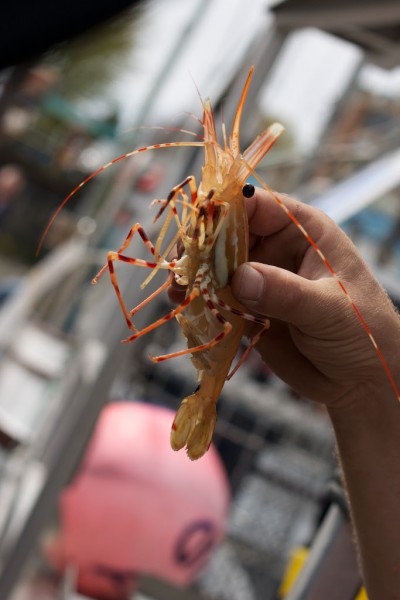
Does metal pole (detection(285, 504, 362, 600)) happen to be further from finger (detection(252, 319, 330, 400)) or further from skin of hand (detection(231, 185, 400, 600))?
finger (detection(252, 319, 330, 400))

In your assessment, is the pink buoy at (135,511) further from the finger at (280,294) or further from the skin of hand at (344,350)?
the finger at (280,294)

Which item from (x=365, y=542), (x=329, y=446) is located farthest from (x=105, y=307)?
(x=365, y=542)

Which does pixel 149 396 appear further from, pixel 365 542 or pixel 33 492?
pixel 365 542

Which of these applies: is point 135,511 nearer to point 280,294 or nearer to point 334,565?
point 334,565

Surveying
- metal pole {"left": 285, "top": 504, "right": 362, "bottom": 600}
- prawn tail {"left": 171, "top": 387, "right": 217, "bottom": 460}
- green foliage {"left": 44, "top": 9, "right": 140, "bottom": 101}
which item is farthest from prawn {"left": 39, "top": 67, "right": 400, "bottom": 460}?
green foliage {"left": 44, "top": 9, "right": 140, "bottom": 101}

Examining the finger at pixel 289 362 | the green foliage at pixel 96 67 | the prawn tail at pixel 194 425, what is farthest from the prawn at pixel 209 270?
the green foliage at pixel 96 67

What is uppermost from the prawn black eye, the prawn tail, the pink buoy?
the prawn black eye

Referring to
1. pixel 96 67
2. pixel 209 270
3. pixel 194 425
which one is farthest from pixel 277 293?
pixel 96 67
